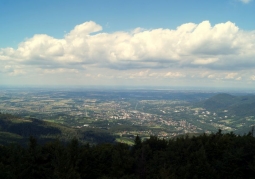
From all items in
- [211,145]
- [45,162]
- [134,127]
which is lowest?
[134,127]

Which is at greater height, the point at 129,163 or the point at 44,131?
the point at 129,163

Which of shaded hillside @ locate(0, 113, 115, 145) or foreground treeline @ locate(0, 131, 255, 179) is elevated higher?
foreground treeline @ locate(0, 131, 255, 179)

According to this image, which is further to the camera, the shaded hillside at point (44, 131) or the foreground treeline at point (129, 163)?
the shaded hillside at point (44, 131)

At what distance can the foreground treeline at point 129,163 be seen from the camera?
27427 millimetres

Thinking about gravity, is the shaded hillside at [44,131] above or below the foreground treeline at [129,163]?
below

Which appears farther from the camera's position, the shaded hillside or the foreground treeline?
the shaded hillside

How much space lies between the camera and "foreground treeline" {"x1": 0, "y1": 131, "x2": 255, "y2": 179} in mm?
27427

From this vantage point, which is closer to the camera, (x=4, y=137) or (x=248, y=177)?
(x=248, y=177)

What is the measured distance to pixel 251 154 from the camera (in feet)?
102

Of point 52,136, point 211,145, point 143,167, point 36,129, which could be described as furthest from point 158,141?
point 36,129

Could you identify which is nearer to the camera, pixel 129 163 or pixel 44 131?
pixel 129 163

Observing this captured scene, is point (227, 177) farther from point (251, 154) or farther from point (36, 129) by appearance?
point (36, 129)

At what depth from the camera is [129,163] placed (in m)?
33.8

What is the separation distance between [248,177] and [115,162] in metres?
19.2
